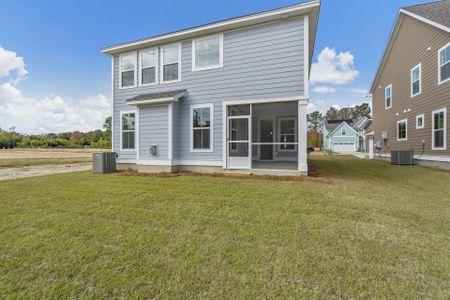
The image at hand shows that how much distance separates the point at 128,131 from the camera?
30.5ft

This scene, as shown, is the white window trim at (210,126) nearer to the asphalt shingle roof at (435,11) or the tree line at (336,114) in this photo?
the asphalt shingle roof at (435,11)

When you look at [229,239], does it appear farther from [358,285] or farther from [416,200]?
[416,200]

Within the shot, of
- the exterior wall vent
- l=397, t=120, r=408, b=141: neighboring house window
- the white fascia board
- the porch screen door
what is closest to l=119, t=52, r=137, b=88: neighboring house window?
the white fascia board

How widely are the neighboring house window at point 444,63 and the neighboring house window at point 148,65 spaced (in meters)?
12.9

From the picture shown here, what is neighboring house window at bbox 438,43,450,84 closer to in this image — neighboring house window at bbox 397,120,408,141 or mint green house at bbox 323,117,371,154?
neighboring house window at bbox 397,120,408,141

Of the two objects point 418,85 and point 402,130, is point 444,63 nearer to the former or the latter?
point 418,85

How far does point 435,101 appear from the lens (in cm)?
973

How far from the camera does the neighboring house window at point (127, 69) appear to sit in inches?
369

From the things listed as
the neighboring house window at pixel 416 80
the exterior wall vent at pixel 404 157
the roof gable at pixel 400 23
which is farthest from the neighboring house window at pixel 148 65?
the neighboring house window at pixel 416 80

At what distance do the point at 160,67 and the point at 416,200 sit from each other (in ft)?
31.3

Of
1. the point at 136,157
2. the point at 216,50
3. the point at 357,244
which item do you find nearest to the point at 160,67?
the point at 216,50

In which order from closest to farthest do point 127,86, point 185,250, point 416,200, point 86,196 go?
point 185,250 < point 416,200 < point 86,196 < point 127,86

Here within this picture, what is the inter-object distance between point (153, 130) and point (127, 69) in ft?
11.9

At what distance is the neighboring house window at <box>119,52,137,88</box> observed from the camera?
30.8 ft
